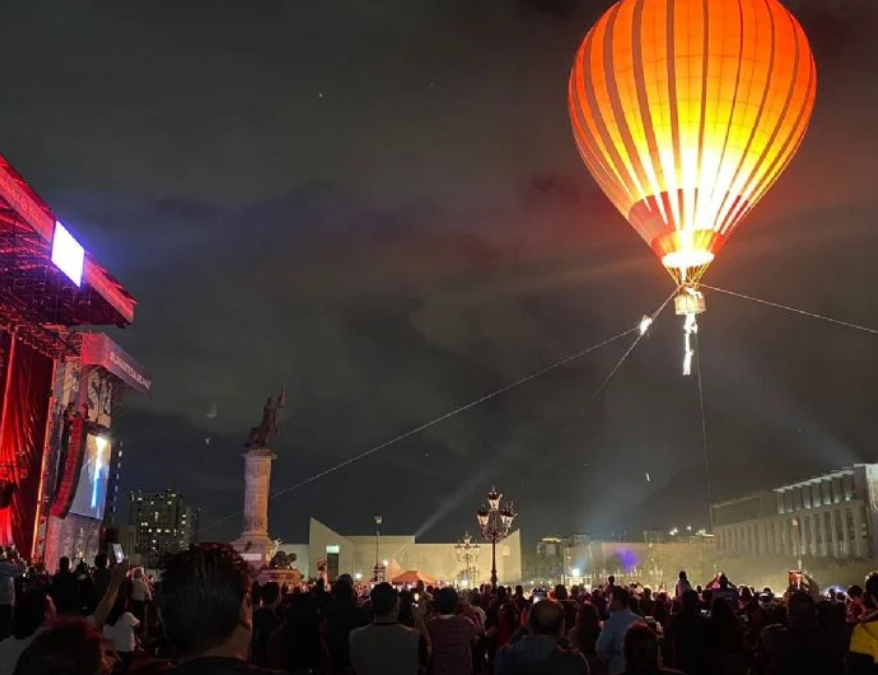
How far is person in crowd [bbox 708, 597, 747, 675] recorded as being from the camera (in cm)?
712

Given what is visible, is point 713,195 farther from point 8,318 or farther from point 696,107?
point 8,318

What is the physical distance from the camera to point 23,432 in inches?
1463

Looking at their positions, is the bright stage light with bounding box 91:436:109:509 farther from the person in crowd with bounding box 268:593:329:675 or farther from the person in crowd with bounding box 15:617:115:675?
the person in crowd with bounding box 15:617:115:675

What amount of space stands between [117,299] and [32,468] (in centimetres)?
918

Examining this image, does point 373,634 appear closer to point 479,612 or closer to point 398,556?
point 479,612

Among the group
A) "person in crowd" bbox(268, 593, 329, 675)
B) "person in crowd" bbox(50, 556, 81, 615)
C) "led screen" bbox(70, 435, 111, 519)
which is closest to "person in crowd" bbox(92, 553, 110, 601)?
"person in crowd" bbox(268, 593, 329, 675)

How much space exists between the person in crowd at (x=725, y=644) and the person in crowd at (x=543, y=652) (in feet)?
7.63

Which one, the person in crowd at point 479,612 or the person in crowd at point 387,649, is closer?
the person in crowd at point 387,649

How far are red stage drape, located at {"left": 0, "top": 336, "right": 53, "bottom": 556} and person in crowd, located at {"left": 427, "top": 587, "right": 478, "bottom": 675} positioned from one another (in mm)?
31925

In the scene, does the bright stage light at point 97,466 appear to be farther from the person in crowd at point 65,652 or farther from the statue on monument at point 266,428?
the person in crowd at point 65,652

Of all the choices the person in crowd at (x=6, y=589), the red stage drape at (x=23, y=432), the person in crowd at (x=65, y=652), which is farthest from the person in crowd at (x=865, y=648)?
the red stage drape at (x=23, y=432)

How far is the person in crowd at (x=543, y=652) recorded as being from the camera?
5238mm

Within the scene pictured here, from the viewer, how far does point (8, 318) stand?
34406mm

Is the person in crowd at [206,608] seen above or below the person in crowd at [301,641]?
above
